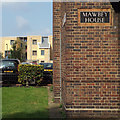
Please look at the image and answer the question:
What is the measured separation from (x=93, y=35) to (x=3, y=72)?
966cm

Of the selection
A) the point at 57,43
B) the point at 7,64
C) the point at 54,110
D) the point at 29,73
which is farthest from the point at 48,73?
the point at 54,110

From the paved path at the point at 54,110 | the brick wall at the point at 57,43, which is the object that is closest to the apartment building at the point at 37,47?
the brick wall at the point at 57,43

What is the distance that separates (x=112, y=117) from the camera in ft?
20.4

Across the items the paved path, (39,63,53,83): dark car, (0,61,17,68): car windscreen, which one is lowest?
the paved path

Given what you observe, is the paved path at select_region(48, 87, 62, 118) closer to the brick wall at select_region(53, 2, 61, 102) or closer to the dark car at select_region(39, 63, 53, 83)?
the brick wall at select_region(53, 2, 61, 102)

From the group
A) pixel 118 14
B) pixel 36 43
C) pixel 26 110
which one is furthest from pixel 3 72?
pixel 36 43

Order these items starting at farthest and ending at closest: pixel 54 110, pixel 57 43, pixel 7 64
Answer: pixel 7 64 → pixel 57 43 → pixel 54 110

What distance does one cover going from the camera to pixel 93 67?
20.4 feet

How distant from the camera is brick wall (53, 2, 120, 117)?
6.23 metres

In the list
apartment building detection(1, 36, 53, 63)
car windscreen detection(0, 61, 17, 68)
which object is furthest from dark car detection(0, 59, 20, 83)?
apartment building detection(1, 36, 53, 63)

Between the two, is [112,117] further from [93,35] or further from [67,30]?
[67,30]

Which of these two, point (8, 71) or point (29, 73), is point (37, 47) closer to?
point (8, 71)

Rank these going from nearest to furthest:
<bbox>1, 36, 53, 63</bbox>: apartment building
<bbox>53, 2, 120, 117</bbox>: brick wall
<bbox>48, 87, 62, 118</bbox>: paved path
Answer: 1. <bbox>53, 2, 120, 117</bbox>: brick wall
2. <bbox>48, 87, 62, 118</bbox>: paved path
3. <bbox>1, 36, 53, 63</bbox>: apartment building

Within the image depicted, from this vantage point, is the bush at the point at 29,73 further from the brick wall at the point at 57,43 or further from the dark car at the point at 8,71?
the brick wall at the point at 57,43
